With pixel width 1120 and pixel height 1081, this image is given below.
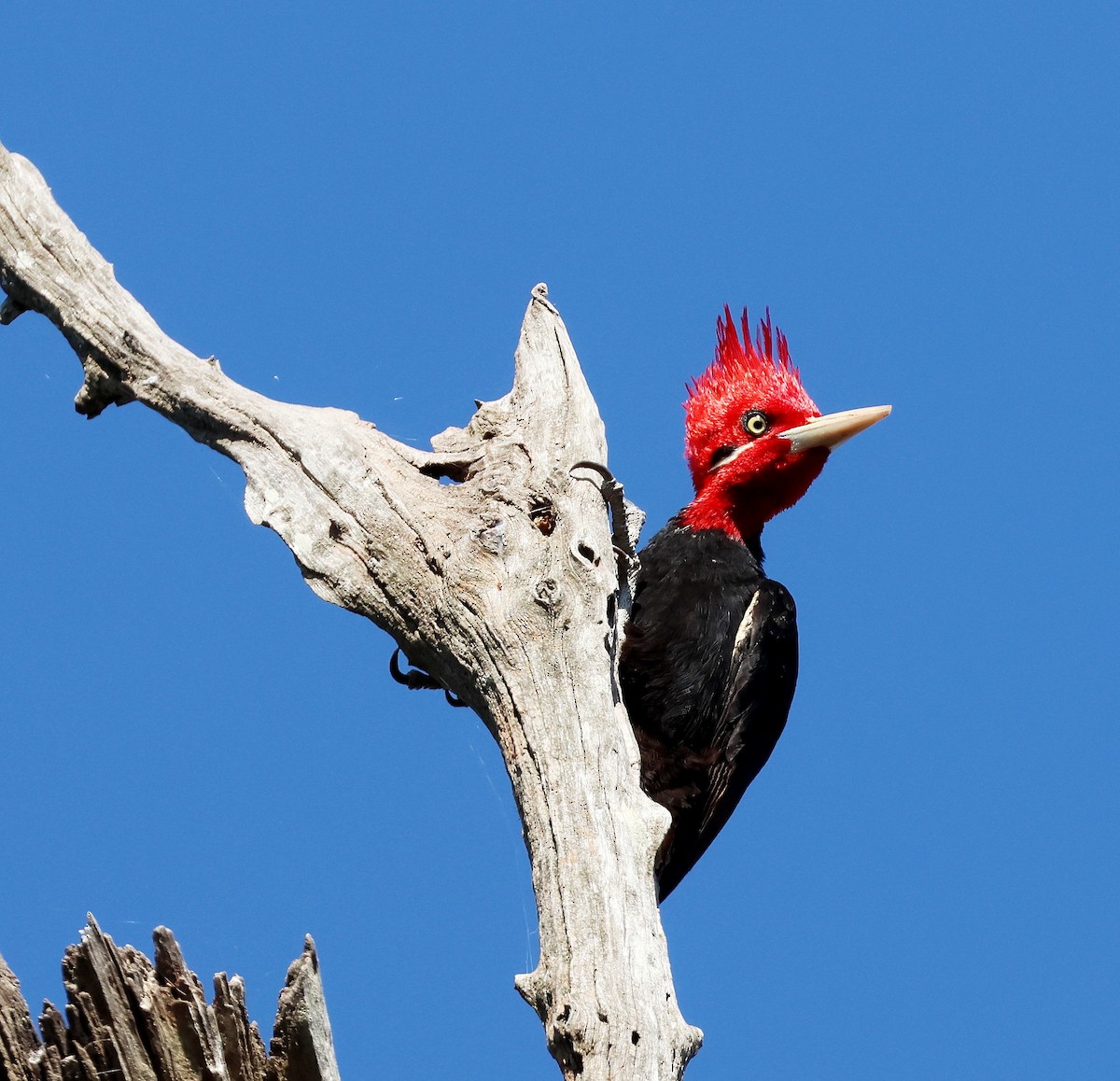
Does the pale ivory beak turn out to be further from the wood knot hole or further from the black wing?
the wood knot hole

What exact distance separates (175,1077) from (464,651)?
97 centimetres

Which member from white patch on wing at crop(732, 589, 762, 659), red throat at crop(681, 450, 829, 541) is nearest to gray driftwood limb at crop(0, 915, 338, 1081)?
white patch on wing at crop(732, 589, 762, 659)

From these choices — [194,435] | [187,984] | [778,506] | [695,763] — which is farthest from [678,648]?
[187,984]

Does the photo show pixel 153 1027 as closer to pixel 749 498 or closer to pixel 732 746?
pixel 732 746

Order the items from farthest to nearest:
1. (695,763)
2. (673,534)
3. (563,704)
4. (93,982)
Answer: (673,534), (695,763), (563,704), (93,982)

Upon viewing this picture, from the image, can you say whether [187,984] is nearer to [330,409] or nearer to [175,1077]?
[175,1077]

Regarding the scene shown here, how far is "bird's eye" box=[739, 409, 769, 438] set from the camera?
170 inches

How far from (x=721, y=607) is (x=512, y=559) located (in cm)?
110

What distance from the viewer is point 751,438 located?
4.31 m

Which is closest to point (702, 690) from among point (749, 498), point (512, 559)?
point (749, 498)

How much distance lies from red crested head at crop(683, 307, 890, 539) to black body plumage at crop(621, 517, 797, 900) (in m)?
0.31

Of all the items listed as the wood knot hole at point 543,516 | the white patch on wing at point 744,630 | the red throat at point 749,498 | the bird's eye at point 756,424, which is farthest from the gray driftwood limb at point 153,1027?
the bird's eye at point 756,424

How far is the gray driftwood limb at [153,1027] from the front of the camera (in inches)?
102

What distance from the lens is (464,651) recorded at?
299 centimetres
